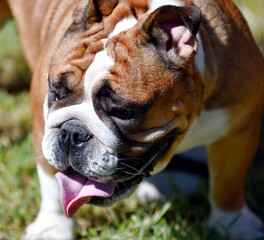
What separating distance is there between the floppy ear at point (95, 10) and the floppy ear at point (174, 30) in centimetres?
20

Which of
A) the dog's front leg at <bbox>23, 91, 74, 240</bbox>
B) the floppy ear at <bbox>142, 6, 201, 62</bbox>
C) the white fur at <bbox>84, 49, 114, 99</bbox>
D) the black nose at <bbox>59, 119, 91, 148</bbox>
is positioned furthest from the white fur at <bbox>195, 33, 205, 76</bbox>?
the dog's front leg at <bbox>23, 91, 74, 240</bbox>

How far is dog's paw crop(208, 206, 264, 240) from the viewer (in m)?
3.11

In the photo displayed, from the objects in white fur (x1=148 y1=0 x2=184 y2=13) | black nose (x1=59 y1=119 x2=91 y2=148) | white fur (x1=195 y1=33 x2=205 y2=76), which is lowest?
black nose (x1=59 y1=119 x2=91 y2=148)

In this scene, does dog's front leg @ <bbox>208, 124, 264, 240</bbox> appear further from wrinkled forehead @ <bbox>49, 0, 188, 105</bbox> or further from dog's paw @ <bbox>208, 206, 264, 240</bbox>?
wrinkled forehead @ <bbox>49, 0, 188, 105</bbox>

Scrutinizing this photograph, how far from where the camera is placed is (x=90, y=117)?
93.7 inches

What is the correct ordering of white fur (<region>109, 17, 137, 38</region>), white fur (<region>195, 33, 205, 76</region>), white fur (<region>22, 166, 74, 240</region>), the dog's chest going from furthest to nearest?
white fur (<region>22, 166, 74, 240</region>) → the dog's chest → white fur (<region>195, 33, 205, 76</region>) → white fur (<region>109, 17, 137, 38</region>)

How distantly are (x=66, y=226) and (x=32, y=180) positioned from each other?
0.50 m

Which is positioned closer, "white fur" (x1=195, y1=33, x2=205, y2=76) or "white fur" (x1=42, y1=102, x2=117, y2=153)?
"white fur" (x1=42, y1=102, x2=117, y2=153)

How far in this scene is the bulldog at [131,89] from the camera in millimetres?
2348

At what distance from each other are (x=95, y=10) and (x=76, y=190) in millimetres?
613

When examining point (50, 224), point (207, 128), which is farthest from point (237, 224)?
point (50, 224)

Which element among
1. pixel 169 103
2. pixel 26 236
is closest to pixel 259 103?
pixel 169 103

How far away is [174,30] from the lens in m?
2.39

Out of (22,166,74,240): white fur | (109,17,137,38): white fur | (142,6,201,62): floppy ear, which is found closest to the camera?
(142,6,201,62): floppy ear
